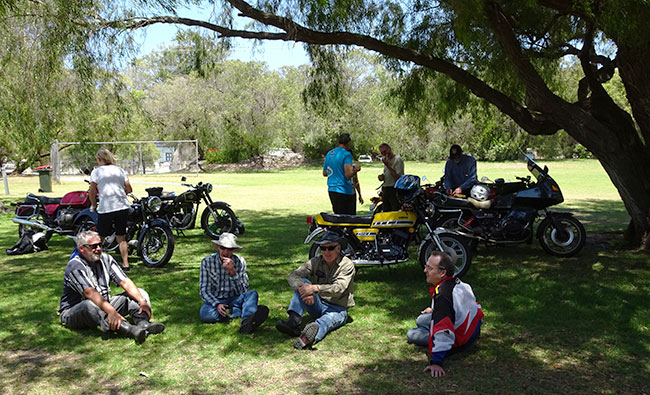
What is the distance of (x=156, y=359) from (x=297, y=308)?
1.26 m

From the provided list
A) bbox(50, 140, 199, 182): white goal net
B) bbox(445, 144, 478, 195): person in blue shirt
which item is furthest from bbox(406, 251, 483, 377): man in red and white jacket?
bbox(50, 140, 199, 182): white goal net

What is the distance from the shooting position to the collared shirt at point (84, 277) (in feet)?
17.6

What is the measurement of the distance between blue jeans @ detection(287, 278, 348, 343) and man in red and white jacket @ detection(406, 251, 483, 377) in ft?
2.95

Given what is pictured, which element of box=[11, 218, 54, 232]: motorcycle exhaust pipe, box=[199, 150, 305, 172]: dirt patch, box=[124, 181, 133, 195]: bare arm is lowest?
box=[199, 150, 305, 172]: dirt patch

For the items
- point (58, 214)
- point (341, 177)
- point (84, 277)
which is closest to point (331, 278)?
point (84, 277)

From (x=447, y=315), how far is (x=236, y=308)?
2.16 meters

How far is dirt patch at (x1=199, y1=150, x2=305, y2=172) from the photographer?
43469mm

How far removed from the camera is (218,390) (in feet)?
14.2

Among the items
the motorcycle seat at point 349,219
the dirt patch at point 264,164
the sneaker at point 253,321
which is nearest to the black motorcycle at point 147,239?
the motorcycle seat at point 349,219

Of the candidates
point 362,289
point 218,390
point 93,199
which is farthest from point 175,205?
point 218,390

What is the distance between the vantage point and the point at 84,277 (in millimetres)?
5348

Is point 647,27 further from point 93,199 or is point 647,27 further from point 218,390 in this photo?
point 93,199

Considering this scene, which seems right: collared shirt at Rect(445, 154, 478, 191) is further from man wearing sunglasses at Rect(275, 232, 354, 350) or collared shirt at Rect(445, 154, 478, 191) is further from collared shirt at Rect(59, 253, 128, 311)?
collared shirt at Rect(59, 253, 128, 311)

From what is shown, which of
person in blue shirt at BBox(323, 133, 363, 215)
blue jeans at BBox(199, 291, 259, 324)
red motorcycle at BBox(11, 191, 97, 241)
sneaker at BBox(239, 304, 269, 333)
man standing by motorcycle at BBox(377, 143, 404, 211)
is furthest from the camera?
man standing by motorcycle at BBox(377, 143, 404, 211)
